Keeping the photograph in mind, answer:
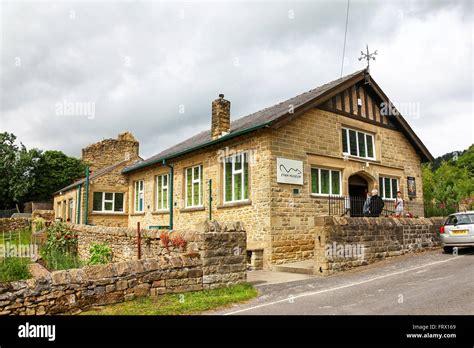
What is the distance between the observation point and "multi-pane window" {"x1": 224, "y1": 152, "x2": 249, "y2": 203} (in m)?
14.9

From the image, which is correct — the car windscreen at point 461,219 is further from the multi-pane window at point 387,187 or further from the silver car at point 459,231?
the multi-pane window at point 387,187

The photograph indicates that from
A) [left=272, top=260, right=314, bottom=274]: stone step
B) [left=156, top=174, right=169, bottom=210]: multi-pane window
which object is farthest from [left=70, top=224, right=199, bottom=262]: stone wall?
[left=156, top=174, right=169, bottom=210]: multi-pane window

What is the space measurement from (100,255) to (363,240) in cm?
872

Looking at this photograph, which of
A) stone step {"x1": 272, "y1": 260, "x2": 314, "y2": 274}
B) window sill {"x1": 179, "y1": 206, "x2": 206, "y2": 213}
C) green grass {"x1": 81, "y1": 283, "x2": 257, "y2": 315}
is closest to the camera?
green grass {"x1": 81, "y1": 283, "x2": 257, "y2": 315}

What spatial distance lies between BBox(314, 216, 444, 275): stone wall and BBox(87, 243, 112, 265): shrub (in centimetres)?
719

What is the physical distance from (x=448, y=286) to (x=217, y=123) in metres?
10.8

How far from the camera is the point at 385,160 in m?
18.2

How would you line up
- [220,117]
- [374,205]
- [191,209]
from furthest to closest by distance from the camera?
[191,209] < [220,117] < [374,205]

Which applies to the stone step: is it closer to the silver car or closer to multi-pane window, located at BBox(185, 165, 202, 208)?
the silver car

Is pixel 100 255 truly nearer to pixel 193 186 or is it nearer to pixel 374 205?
pixel 193 186

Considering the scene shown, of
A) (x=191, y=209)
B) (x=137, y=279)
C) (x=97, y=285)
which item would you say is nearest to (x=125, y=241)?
(x=191, y=209)

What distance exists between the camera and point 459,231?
540 inches

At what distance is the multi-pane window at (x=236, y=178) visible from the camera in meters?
14.9
